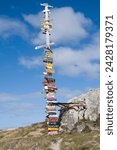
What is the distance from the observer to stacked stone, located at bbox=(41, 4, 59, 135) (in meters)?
79.7

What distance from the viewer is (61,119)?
82812mm

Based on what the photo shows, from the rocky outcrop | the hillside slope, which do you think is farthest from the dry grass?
the rocky outcrop

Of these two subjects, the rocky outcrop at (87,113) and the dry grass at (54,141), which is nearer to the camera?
the dry grass at (54,141)

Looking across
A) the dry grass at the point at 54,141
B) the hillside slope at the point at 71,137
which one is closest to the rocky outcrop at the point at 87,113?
the hillside slope at the point at 71,137

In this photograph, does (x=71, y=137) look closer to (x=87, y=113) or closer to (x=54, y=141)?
(x=54, y=141)

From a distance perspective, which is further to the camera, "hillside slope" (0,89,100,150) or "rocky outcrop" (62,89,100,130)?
"rocky outcrop" (62,89,100,130)

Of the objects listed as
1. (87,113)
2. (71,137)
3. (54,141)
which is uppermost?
(87,113)

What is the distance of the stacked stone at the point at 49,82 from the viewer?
7969 cm

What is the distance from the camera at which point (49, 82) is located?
80.1 metres

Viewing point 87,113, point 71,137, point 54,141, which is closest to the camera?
point 54,141

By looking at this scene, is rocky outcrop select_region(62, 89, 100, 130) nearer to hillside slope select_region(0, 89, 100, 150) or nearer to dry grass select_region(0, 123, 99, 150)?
hillside slope select_region(0, 89, 100, 150)

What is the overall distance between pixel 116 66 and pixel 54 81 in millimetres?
62324

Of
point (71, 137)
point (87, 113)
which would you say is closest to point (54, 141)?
point (71, 137)

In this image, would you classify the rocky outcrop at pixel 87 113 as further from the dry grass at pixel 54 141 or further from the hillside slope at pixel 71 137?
the dry grass at pixel 54 141
